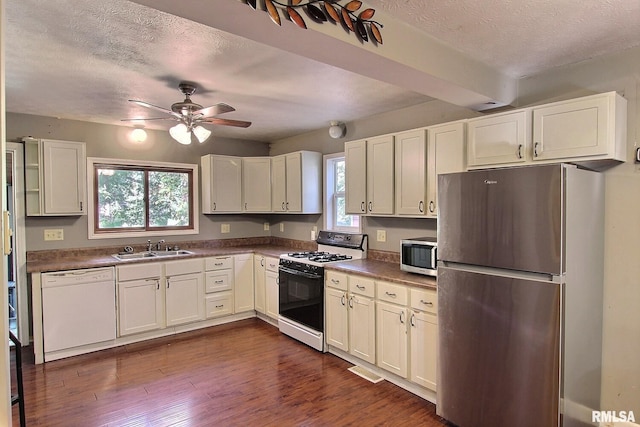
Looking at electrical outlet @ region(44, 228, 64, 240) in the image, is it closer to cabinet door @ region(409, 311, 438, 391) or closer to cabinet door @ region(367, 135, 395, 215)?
cabinet door @ region(367, 135, 395, 215)

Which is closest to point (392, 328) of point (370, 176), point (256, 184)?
point (370, 176)

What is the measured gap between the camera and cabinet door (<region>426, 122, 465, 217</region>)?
2.80 metres

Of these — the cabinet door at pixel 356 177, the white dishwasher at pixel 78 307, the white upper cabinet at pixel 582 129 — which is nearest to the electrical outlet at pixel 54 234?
the white dishwasher at pixel 78 307

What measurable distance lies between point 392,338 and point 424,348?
0.98 ft

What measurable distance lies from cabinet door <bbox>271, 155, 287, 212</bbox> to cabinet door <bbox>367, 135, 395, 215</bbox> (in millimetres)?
1489

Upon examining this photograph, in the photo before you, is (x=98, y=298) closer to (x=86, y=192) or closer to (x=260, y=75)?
(x=86, y=192)

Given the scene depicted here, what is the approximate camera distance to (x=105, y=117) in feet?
12.9

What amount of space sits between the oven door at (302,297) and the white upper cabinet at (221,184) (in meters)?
1.36

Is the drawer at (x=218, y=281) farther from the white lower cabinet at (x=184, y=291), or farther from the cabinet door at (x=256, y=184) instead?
the cabinet door at (x=256, y=184)

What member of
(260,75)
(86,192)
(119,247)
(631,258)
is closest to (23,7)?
(260,75)

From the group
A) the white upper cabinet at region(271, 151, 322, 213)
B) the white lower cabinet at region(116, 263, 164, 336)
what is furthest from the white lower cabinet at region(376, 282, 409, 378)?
the white lower cabinet at region(116, 263, 164, 336)

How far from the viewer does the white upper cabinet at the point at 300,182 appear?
4473mm

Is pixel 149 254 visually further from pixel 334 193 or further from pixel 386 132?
pixel 386 132

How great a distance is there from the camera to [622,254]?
228cm
